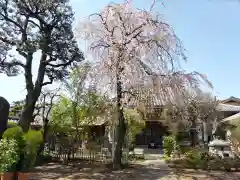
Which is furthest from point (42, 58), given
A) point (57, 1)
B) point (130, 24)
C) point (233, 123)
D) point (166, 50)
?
point (233, 123)

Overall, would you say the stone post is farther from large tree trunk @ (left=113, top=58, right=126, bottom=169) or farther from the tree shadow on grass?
large tree trunk @ (left=113, top=58, right=126, bottom=169)

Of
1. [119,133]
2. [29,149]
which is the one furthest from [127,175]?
[29,149]

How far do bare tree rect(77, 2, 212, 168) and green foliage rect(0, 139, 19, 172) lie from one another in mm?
5596

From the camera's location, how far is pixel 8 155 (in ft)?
26.5

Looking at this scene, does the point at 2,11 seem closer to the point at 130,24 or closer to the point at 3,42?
the point at 3,42

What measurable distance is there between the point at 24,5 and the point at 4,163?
10276mm

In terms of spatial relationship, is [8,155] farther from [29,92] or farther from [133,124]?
[133,124]

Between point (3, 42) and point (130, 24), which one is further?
point (3, 42)

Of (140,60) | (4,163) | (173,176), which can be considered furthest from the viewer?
(140,60)

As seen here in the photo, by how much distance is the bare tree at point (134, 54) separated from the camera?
1251 centimetres

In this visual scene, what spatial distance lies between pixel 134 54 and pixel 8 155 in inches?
262

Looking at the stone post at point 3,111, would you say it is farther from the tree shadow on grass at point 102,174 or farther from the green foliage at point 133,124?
the green foliage at point 133,124

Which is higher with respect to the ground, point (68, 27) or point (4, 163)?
point (68, 27)

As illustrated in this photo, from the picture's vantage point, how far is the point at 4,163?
8000 mm
